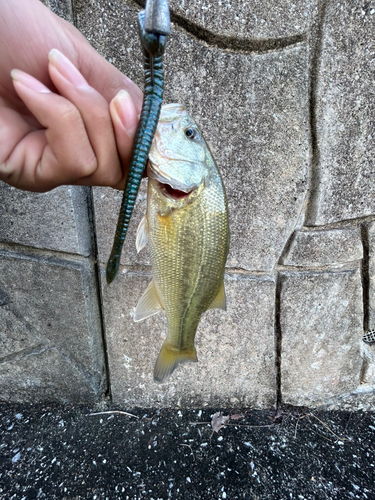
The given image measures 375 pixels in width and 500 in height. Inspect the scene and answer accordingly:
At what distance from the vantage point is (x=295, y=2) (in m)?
1.36

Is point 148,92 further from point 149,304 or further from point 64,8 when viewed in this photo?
point 64,8

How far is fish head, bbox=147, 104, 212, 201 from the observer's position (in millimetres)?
966

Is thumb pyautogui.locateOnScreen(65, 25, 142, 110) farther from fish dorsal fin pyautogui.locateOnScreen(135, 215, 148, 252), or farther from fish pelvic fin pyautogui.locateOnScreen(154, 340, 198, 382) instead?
fish pelvic fin pyautogui.locateOnScreen(154, 340, 198, 382)

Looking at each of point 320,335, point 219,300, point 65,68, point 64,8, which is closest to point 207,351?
point 320,335

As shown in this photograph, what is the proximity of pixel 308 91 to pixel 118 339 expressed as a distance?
1.66m

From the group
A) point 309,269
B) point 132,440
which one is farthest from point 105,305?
point 309,269

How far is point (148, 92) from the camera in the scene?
29.9 inches

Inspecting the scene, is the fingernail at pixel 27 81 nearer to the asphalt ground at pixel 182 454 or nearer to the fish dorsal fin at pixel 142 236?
the fish dorsal fin at pixel 142 236

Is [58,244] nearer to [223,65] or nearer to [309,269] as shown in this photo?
[223,65]

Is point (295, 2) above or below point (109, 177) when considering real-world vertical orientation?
above

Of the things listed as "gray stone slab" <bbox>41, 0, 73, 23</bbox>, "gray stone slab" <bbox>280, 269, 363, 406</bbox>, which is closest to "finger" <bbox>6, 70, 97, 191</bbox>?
"gray stone slab" <bbox>41, 0, 73, 23</bbox>

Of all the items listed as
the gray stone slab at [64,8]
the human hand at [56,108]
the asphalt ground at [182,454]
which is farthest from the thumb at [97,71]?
the asphalt ground at [182,454]

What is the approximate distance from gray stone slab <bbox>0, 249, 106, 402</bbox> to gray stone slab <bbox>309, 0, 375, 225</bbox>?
1356mm

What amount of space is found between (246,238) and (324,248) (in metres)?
0.43
